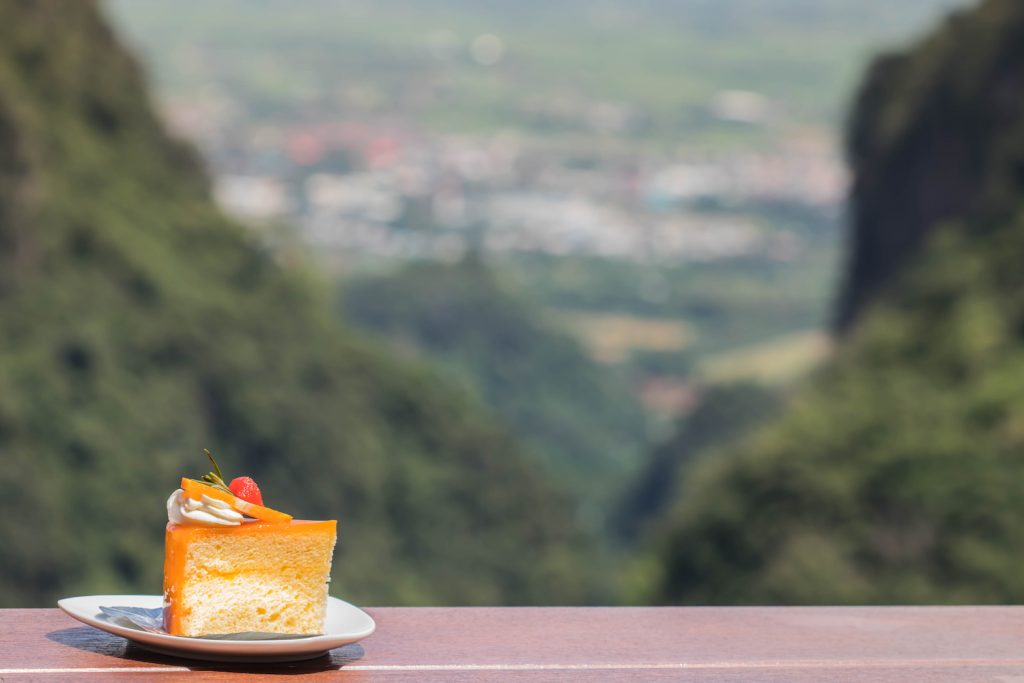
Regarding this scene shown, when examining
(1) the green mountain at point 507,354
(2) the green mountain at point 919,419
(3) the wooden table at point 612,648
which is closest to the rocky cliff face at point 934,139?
(2) the green mountain at point 919,419

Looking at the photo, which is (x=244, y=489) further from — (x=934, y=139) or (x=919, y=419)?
(x=934, y=139)


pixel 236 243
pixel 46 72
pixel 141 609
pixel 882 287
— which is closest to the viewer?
pixel 141 609

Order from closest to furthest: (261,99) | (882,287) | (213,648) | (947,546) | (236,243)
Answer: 1. (213,648)
2. (947,546)
3. (882,287)
4. (236,243)
5. (261,99)

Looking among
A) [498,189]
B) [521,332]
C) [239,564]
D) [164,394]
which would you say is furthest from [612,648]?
[498,189]

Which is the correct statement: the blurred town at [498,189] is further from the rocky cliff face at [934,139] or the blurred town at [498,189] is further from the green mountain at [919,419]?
the green mountain at [919,419]

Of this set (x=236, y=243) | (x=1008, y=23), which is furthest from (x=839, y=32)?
(x=1008, y=23)

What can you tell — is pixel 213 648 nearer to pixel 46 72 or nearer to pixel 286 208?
pixel 46 72

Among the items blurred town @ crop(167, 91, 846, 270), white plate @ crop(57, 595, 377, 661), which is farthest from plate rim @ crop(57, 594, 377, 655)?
blurred town @ crop(167, 91, 846, 270)

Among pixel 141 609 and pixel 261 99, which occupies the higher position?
pixel 261 99
